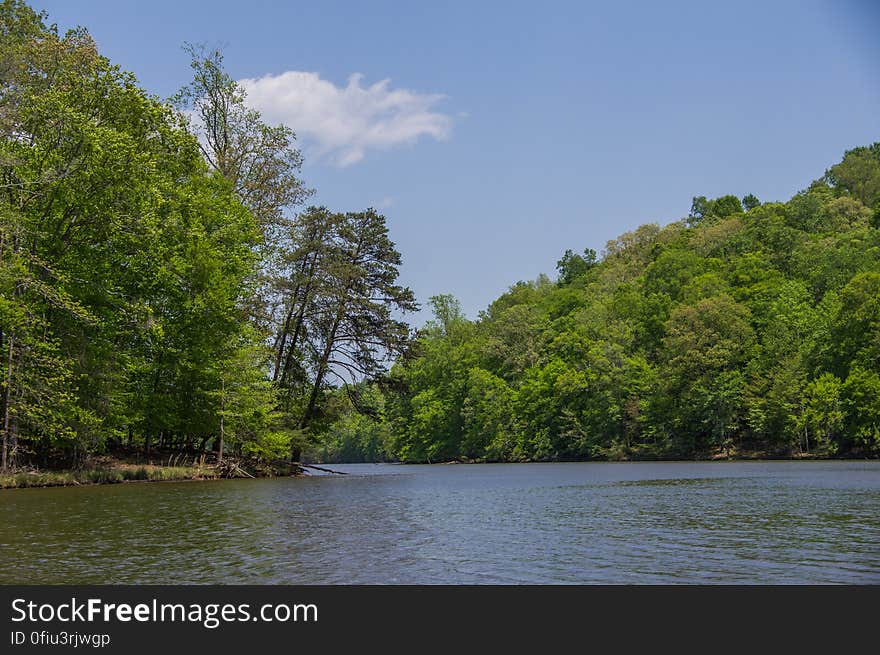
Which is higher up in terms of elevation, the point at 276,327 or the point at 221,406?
the point at 276,327

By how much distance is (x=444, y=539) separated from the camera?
54.4 ft

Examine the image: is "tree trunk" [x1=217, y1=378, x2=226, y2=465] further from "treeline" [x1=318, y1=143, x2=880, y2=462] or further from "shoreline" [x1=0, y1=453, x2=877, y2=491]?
"treeline" [x1=318, y1=143, x2=880, y2=462]

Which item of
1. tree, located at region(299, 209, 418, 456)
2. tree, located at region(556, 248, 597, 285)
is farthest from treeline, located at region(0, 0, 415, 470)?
tree, located at region(556, 248, 597, 285)

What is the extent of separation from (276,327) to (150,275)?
53.9ft

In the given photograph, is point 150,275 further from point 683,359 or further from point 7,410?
point 683,359

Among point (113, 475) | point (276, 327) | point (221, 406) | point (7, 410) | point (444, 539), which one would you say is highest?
point (276, 327)

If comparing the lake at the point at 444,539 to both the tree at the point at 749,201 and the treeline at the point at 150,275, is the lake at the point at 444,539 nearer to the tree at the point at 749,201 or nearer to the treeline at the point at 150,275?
the treeline at the point at 150,275

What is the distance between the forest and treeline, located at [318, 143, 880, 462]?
0.31 metres

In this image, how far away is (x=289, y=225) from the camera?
52.8 metres

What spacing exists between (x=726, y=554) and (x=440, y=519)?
8.79 metres

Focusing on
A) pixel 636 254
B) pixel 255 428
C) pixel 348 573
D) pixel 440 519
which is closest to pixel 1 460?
pixel 255 428

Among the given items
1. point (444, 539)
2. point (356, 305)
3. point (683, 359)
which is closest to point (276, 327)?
point (356, 305)

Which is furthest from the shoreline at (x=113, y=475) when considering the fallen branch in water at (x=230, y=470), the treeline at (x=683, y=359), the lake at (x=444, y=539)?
the treeline at (x=683, y=359)

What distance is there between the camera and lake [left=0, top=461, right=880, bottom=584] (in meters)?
12.1
